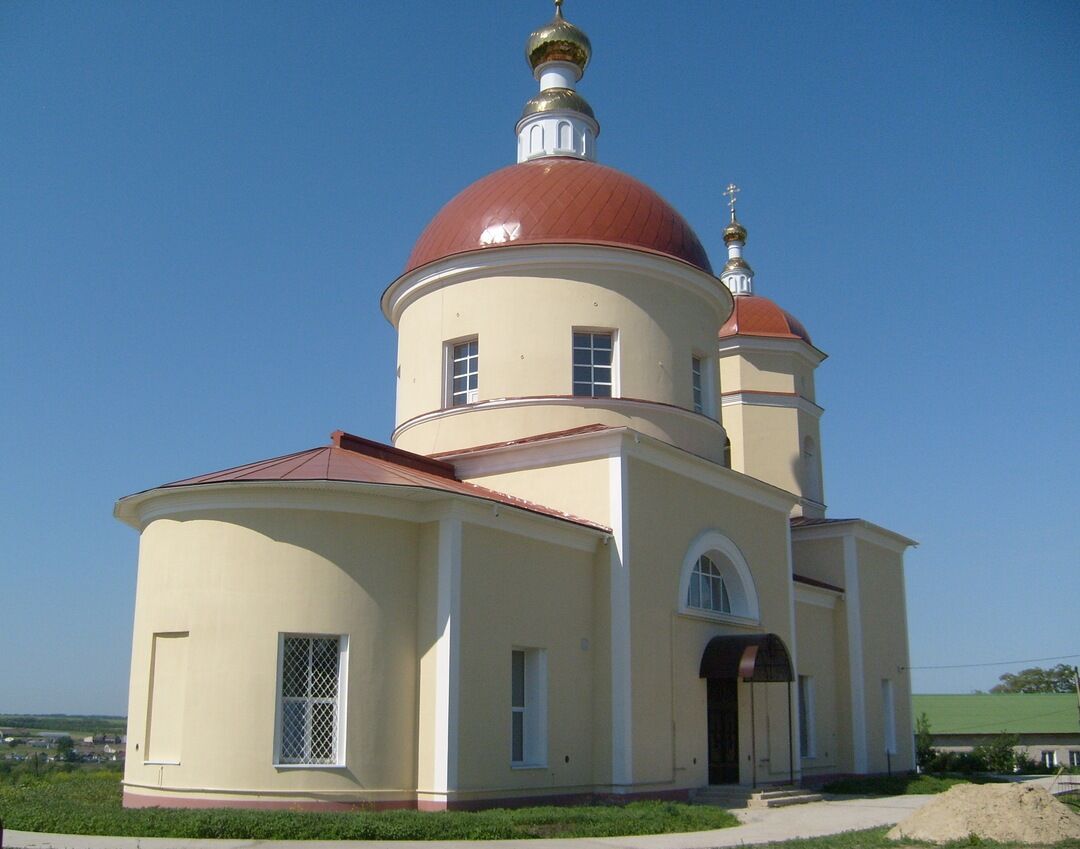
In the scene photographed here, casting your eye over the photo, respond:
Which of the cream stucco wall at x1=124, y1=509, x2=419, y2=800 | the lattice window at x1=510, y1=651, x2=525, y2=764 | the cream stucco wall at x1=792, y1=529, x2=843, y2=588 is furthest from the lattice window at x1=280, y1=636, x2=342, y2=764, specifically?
the cream stucco wall at x1=792, y1=529, x2=843, y2=588

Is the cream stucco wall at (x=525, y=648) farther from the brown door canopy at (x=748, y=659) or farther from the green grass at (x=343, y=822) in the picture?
the brown door canopy at (x=748, y=659)

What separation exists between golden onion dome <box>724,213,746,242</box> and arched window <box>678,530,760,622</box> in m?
12.0

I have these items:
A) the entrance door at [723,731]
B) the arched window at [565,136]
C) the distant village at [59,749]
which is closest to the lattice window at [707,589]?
the entrance door at [723,731]

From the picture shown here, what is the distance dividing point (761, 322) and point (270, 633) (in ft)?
54.4

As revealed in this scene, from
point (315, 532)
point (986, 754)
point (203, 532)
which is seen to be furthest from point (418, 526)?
point (986, 754)

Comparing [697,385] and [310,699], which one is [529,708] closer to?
[310,699]

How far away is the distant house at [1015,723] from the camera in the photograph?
137 feet

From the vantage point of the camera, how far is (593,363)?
1959 centimetres

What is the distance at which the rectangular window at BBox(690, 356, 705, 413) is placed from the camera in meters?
20.8

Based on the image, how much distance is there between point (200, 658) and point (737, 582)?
31.6 feet

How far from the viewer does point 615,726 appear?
641 inches

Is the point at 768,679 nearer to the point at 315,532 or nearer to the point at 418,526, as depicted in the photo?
the point at 418,526

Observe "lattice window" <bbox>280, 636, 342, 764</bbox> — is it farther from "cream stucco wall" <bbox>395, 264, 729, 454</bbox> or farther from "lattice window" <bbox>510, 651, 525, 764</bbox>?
"cream stucco wall" <bbox>395, 264, 729, 454</bbox>

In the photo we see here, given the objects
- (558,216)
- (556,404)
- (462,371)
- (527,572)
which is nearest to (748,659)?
(527,572)
